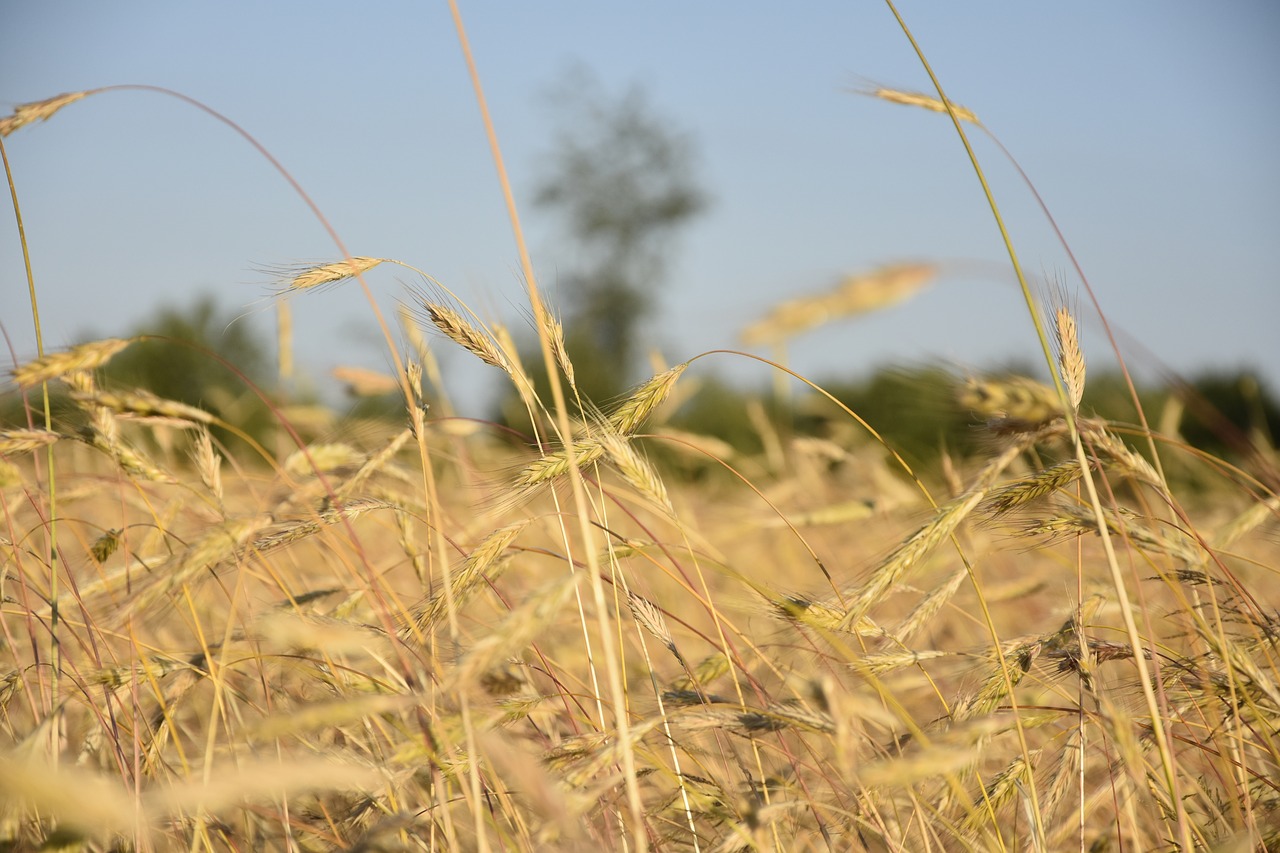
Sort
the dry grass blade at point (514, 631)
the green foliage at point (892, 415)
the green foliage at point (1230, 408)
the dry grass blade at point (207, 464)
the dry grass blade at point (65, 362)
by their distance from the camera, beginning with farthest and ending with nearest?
the green foliage at point (1230, 408) → the green foliage at point (892, 415) → the dry grass blade at point (207, 464) → the dry grass blade at point (65, 362) → the dry grass blade at point (514, 631)

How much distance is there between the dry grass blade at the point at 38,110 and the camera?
4.24 feet

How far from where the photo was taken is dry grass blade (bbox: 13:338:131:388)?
3.38ft

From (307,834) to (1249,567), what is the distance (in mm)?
3377

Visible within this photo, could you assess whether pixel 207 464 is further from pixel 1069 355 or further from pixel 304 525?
pixel 1069 355

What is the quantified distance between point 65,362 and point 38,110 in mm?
525

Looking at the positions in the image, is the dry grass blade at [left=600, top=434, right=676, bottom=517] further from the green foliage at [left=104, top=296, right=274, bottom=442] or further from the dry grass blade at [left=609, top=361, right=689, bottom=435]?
the green foliage at [left=104, top=296, right=274, bottom=442]

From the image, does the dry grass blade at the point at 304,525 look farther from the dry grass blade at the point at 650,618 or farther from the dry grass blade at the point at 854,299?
the dry grass blade at the point at 854,299

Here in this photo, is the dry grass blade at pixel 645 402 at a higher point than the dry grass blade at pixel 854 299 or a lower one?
lower

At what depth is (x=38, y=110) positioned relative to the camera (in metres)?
1.31

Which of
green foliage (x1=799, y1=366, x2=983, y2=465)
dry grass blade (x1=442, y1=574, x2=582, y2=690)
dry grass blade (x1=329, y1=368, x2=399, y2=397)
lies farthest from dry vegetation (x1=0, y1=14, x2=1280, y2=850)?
green foliage (x1=799, y1=366, x2=983, y2=465)

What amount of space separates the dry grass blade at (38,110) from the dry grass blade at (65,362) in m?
0.45

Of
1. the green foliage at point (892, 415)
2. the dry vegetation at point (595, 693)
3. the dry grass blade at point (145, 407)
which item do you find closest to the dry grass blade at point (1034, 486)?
the dry vegetation at point (595, 693)

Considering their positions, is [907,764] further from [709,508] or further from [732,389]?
[732,389]

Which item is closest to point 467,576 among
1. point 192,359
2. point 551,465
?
point 551,465
